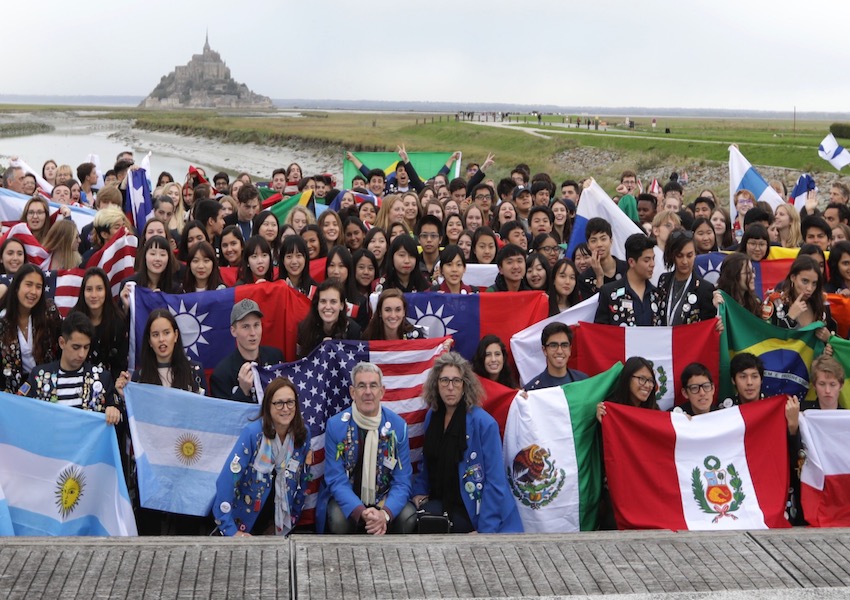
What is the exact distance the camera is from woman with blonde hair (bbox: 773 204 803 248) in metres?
10.6

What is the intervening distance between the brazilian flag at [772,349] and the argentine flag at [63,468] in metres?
4.67

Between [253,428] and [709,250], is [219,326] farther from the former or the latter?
[709,250]

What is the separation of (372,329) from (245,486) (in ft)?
5.79

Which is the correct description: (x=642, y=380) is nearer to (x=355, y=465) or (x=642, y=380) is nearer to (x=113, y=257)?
(x=355, y=465)

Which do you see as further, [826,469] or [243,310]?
[243,310]

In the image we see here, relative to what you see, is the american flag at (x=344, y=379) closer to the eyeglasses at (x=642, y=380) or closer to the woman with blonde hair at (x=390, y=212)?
the eyeglasses at (x=642, y=380)

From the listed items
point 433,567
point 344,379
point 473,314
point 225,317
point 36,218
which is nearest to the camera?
point 433,567

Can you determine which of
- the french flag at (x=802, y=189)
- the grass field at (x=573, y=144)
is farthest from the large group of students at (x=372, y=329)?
the grass field at (x=573, y=144)

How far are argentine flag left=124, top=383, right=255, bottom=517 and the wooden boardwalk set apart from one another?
1.97 metres

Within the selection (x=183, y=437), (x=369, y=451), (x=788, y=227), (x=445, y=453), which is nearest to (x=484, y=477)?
(x=445, y=453)

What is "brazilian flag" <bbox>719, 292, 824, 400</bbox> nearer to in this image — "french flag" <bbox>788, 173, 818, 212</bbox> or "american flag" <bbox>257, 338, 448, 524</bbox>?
"american flag" <bbox>257, 338, 448, 524</bbox>

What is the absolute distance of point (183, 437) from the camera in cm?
707

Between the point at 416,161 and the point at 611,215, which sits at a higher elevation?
the point at 416,161

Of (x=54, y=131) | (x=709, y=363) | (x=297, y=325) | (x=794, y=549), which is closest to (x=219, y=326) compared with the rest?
(x=297, y=325)
